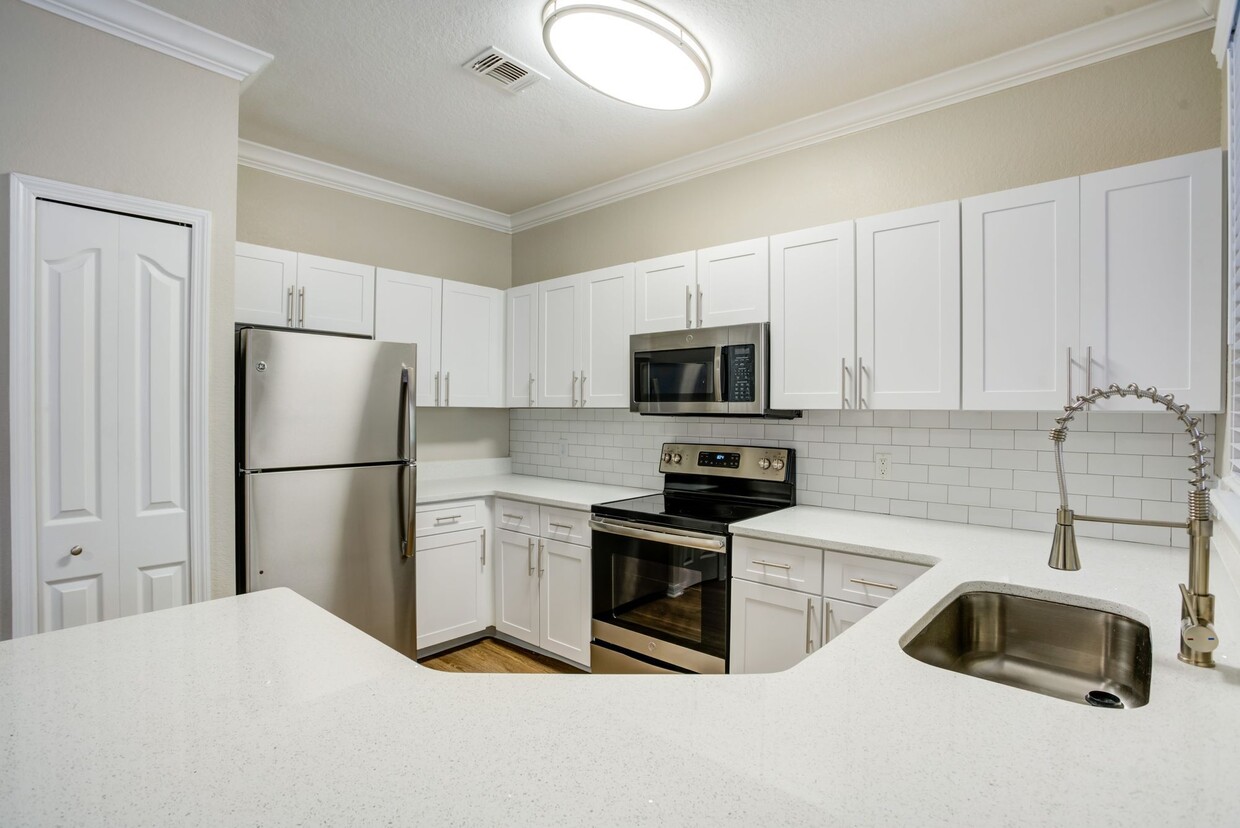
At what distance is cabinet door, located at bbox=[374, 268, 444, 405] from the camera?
10.9ft

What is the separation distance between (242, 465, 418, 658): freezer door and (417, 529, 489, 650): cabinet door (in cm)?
18

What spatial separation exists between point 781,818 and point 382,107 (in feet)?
9.71

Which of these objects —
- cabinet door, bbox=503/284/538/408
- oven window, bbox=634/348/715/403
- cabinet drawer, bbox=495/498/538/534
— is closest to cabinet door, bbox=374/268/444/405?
cabinet door, bbox=503/284/538/408

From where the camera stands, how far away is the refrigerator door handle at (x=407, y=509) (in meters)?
2.93

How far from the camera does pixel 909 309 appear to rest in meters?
2.27

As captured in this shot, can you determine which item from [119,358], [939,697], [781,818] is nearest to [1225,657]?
[939,697]

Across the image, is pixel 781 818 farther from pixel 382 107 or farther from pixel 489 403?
pixel 489 403

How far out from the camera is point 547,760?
713 mm

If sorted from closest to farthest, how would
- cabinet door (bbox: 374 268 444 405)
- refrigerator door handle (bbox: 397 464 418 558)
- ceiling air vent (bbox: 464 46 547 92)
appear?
ceiling air vent (bbox: 464 46 547 92), refrigerator door handle (bbox: 397 464 418 558), cabinet door (bbox: 374 268 444 405)

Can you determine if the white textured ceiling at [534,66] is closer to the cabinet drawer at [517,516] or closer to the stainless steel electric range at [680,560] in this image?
the stainless steel electric range at [680,560]

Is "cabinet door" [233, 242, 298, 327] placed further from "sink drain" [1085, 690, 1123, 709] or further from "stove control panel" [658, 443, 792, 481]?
"sink drain" [1085, 690, 1123, 709]

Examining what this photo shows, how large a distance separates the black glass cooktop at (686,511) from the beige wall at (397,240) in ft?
4.74

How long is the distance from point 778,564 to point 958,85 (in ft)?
6.45

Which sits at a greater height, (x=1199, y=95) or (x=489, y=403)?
(x=1199, y=95)
